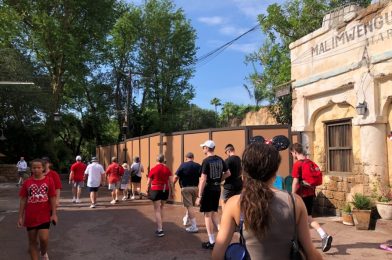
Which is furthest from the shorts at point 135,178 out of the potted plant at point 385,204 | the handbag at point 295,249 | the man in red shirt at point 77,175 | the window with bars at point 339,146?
the handbag at point 295,249

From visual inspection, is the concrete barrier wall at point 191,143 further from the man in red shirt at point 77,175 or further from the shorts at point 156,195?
the shorts at point 156,195

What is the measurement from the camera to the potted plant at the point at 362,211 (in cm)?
955

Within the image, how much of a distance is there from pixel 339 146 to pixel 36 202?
8.09 metres

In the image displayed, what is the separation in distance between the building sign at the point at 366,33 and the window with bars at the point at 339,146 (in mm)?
1988

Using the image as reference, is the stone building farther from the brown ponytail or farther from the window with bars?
the brown ponytail

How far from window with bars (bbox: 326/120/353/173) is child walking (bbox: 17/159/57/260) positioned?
768 centimetres

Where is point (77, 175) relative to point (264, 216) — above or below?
below

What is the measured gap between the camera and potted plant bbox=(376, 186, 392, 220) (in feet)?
31.1

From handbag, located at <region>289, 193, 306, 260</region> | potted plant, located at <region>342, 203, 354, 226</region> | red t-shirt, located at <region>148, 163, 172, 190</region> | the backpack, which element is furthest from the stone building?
handbag, located at <region>289, 193, 306, 260</region>

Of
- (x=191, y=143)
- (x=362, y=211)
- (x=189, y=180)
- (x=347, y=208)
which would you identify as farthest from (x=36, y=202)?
(x=191, y=143)

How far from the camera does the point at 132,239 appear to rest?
9.15 metres

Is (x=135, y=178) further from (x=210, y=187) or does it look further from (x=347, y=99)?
(x=210, y=187)

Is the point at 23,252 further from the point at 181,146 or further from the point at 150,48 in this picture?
the point at 150,48

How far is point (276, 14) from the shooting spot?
24688mm
